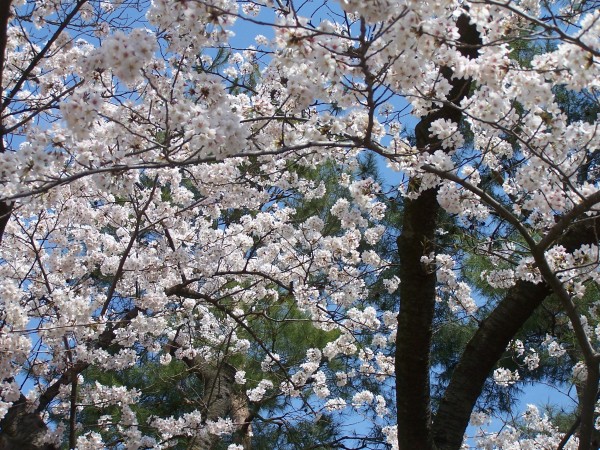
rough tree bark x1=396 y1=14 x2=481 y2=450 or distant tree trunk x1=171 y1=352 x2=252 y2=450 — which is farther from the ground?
distant tree trunk x1=171 y1=352 x2=252 y2=450

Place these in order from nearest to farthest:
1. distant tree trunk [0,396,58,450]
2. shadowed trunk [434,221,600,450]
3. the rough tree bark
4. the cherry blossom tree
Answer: the cherry blossom tree < the rough tree bark < shadowed trunk [434,221,600,450] < distant tree trunk [0,396,58,450]

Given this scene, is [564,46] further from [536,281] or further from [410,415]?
[410,415]

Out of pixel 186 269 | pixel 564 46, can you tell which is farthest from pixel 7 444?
pixel 564 46

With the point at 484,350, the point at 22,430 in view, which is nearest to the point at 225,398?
the point at 22,430

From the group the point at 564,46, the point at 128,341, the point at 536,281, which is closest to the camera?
the point at 564,46

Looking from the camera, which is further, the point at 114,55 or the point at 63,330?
the point at 63,330

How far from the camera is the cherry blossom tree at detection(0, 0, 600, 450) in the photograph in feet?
6.86

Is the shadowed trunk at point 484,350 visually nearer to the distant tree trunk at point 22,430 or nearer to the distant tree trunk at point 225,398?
the distant tree trunk at point 22,430

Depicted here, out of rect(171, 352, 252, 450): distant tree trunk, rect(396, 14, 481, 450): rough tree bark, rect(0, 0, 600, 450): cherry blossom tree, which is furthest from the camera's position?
rect(171, 352, 252, 450): distant tree trunk

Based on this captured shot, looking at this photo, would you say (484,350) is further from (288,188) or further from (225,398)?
(225,398)

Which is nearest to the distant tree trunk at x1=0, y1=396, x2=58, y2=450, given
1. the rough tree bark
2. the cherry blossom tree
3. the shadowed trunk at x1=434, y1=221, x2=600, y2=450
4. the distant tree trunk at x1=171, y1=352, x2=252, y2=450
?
the cherry blossom tree

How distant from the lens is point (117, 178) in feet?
8.34

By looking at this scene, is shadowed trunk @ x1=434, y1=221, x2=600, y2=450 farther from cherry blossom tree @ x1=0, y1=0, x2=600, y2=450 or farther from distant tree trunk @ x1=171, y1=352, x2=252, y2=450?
distant tree trunk @ x1=171, y1=352, x2=252, y2=450

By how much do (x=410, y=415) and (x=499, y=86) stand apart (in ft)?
4.96
